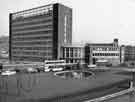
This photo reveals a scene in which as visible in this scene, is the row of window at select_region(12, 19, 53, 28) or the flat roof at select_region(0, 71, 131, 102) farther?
the row of window at select_region(12, 19, 53, 28)

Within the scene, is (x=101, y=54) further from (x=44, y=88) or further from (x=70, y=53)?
(x=44, y=88)

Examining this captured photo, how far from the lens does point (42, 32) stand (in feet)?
121

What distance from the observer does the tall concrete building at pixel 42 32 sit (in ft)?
114

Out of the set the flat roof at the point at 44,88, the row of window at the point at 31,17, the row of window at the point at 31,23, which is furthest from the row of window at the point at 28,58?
the flat roof at the point at 44,88

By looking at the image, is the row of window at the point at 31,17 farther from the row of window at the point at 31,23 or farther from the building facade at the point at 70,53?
the building facade at the point at 70,53

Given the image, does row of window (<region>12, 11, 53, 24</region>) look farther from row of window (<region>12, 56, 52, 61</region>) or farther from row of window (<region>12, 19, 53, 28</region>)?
row of window (<region>12, 56, 52, 61</region>)

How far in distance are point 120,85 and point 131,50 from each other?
42432mm

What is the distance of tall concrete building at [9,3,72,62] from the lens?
34812 mm

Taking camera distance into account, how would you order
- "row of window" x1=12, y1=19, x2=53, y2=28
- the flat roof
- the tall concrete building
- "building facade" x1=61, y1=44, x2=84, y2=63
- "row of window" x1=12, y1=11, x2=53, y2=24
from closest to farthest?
the flat roof < "building facade" x1=61, y1=44, x2=84, y2=63 < the tall concrete building < "row of window" x1=12, y1=11, x2=53, y2=24 < "row of window" x1=12, y1=19, x2=53, y2=28

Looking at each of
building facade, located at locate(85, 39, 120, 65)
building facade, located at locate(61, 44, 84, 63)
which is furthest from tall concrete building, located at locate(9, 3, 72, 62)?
building facade, located at locate(85, 39, 120, 65)

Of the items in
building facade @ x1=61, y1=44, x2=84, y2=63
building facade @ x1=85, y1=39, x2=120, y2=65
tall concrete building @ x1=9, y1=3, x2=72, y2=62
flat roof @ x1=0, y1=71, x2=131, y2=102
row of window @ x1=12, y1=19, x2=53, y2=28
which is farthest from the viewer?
row of window @ x1=12, y1=19, x2=53, y2=28

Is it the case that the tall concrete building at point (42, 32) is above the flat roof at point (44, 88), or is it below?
above

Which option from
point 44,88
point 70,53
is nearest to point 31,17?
point 70,53

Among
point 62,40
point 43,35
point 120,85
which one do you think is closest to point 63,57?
point 62,40
